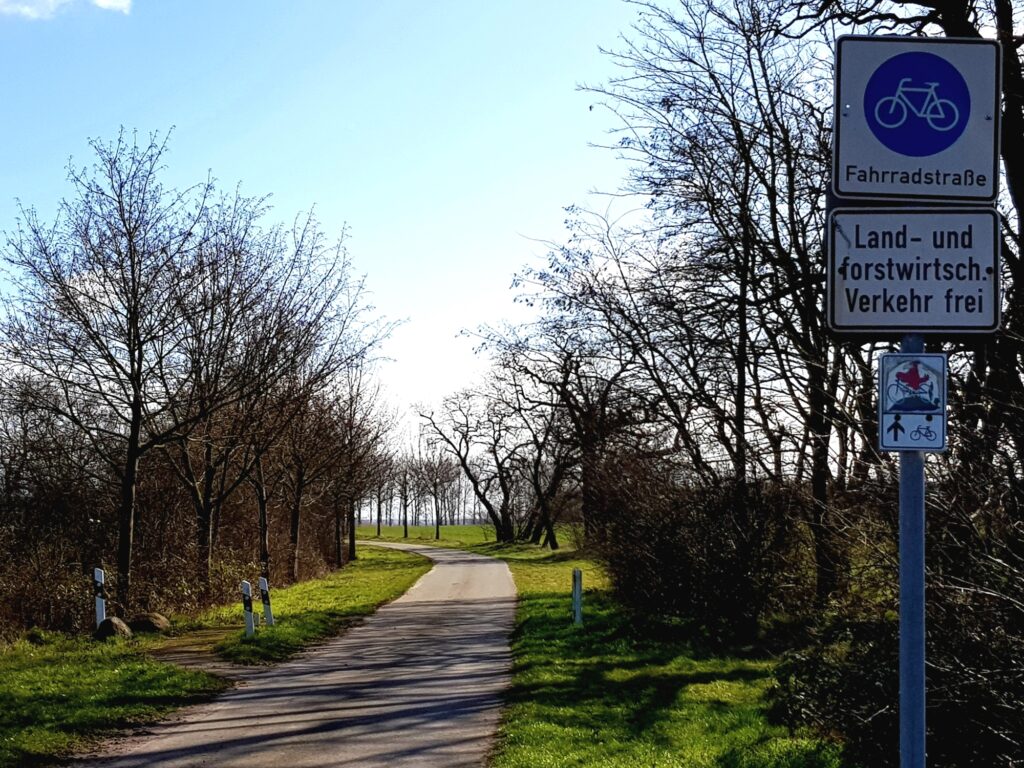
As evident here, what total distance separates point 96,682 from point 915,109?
11.0 meters

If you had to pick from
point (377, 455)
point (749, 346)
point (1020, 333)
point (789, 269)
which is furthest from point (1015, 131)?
point (377, 455)

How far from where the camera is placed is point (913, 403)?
3020 mm

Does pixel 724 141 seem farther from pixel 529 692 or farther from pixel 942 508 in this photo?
pixel 942 508

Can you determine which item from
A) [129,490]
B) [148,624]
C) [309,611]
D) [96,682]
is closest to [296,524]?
[309,611]

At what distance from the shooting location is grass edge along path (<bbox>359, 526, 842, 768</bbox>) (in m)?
8.12

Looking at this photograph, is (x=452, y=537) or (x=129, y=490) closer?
(x=129, y=490)

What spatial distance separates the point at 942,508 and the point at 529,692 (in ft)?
21.5

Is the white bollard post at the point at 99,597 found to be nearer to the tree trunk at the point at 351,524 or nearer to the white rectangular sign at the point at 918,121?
the white rectangular sign at the point at 918,121

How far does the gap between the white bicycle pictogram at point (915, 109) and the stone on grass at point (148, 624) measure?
15.7m

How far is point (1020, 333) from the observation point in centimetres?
695

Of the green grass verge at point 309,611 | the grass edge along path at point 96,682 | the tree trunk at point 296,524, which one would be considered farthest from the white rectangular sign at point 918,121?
the tree trunk at point 296,524

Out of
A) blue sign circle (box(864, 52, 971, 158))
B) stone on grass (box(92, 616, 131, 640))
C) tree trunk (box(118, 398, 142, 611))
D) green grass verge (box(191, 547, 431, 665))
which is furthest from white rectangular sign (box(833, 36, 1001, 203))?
tree trunk (box(118, 398, 142, 611))

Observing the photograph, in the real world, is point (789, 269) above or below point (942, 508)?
above

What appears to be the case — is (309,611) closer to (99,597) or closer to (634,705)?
(99,597)
